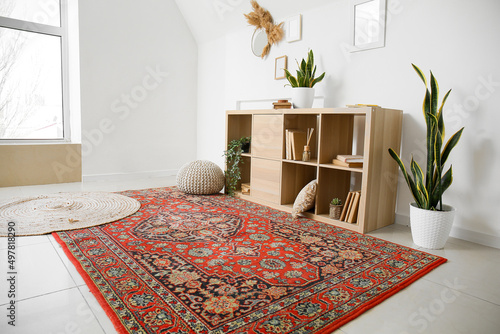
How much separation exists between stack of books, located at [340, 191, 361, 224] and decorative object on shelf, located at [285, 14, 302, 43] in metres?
1.66

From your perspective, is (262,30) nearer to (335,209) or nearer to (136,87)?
(136,87)

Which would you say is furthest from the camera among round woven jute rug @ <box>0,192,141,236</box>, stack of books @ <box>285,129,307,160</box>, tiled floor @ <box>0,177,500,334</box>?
stack of books @ <box>285,129,307,160</box>

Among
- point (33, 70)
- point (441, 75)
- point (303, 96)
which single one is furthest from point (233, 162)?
point (33, 70)

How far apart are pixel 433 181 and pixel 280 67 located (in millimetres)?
1939

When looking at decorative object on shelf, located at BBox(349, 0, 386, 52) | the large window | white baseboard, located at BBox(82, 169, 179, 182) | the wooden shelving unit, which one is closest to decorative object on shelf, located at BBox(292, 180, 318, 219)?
the wooden shelving unit

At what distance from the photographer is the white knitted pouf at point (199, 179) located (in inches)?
131

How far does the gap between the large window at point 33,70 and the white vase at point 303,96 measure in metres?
2.88

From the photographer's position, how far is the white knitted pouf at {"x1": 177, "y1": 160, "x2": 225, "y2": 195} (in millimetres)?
3324

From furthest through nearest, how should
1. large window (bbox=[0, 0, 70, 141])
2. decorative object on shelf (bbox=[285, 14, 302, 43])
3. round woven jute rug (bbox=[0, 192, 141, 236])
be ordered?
1. large window (bbox=[0, 0, 70, 141])
2. decorative object on shelf (bbox=[285, 14, 302, 43])
3. round woven jute rug (bbox=[0, 192, 141, 236])

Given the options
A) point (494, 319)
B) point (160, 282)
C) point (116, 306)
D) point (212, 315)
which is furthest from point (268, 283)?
point (494, 319)

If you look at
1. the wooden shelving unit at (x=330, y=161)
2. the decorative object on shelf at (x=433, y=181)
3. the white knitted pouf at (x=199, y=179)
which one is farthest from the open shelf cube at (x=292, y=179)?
the decorative object on shelf at (x=433, y=181)

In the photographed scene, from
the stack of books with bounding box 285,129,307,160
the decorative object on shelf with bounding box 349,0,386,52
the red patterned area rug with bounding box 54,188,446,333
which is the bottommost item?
the red patterned area rug with bounding box 54,188,446,333

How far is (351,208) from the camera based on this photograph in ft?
8.04

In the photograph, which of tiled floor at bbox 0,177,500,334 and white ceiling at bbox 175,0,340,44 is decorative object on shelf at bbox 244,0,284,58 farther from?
tiled floor at bbox 0,177,500,334
